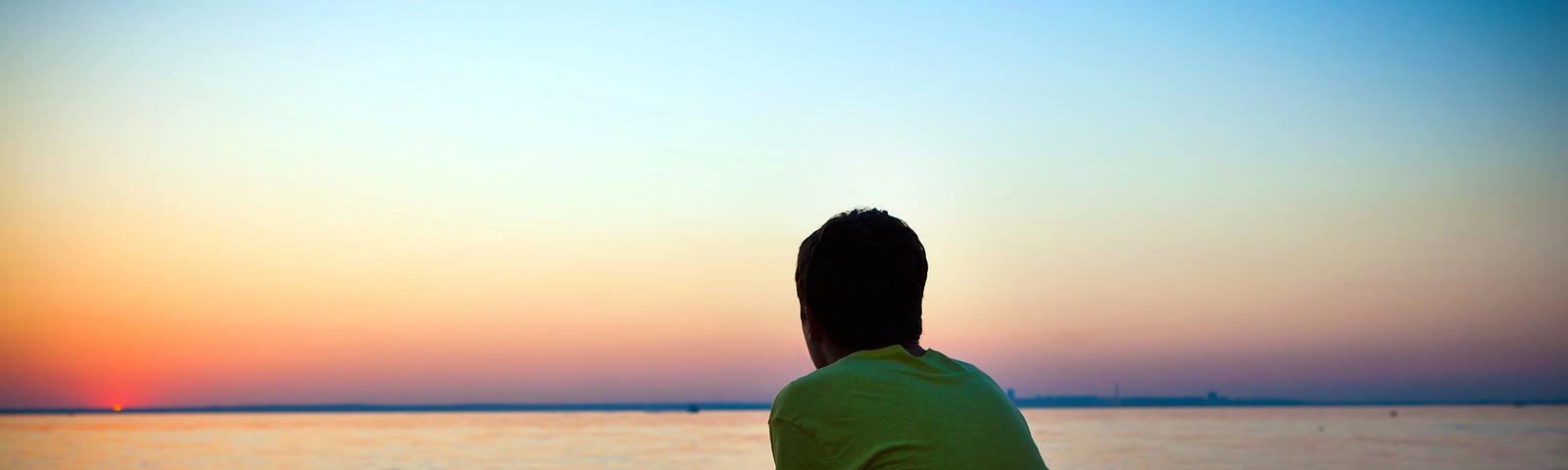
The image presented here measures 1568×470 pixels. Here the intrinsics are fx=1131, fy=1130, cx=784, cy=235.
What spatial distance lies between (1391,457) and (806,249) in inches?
1845

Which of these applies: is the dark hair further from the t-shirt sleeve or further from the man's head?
the t-shirt sleeve

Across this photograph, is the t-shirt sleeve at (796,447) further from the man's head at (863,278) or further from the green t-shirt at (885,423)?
the man's head at (863,278)

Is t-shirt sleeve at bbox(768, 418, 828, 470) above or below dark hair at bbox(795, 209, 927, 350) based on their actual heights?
below

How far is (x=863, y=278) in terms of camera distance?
1443mm

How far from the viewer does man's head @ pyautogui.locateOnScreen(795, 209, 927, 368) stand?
1440 mm

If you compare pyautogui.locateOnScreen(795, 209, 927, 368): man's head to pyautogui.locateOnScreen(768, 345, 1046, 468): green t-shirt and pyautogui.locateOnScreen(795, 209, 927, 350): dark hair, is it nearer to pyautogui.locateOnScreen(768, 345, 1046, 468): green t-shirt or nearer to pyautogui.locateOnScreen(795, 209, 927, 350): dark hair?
pyautogui.locateOnScreen(795, 209, 927, 350): dark hair

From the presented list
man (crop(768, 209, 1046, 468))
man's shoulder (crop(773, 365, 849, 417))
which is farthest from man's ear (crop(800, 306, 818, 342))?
man's shoulder (crop(773, 365, 849, 417))

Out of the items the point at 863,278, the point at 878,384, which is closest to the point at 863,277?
the point at 863,278

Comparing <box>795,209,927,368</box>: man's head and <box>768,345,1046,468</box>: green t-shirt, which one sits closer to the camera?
<box>768,345,1046,468</box>: green t-shirt

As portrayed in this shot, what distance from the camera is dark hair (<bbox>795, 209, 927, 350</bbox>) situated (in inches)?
56.7

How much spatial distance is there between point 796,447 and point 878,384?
0.12m

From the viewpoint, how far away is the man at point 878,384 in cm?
131

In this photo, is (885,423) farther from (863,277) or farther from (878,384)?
(863,277)

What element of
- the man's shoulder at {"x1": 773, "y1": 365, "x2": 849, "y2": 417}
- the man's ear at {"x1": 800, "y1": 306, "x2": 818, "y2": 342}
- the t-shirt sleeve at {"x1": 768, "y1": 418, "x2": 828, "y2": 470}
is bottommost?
the t-shirt sleeve at {"x1": 768, "y1": 418, "x2": 828, "y2": 470}
